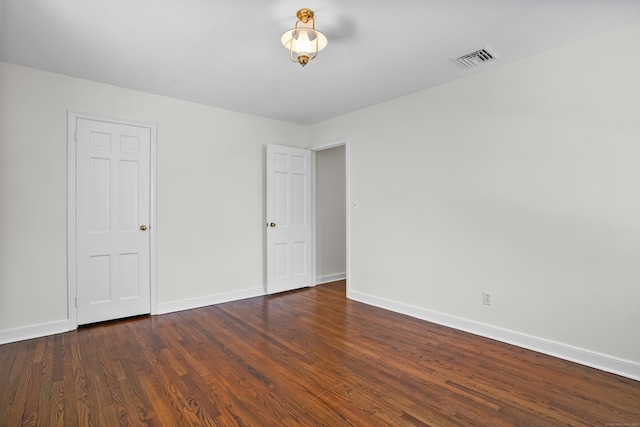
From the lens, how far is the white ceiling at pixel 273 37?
2.09 meters

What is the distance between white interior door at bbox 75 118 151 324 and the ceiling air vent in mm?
3337

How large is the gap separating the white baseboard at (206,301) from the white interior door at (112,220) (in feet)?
0.60

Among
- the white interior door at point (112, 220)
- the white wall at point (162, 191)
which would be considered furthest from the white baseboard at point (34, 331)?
the white interior door at point (112, 220)

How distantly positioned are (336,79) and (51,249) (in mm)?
3252

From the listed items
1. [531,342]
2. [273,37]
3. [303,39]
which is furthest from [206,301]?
[531,342]

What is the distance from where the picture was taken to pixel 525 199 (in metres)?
2.75

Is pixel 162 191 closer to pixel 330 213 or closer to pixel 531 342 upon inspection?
pixel 330 213

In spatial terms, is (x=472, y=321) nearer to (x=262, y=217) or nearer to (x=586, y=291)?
(x=586, y=291)

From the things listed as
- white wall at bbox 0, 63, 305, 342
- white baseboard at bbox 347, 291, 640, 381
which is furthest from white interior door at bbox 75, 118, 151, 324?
white baseboard at bbox 347, 291, 640, 381

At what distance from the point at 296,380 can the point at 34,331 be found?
2.62 meters

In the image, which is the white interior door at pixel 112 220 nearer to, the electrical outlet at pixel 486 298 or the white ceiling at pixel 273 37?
the white ceiling at pixel 273 37

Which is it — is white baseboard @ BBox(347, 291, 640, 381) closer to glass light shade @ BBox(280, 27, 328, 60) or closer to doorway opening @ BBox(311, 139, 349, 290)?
doorway opening @ BBox(311, 139, 349, 290)

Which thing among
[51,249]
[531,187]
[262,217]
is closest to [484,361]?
[531,187]

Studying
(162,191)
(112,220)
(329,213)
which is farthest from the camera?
(329,213)
